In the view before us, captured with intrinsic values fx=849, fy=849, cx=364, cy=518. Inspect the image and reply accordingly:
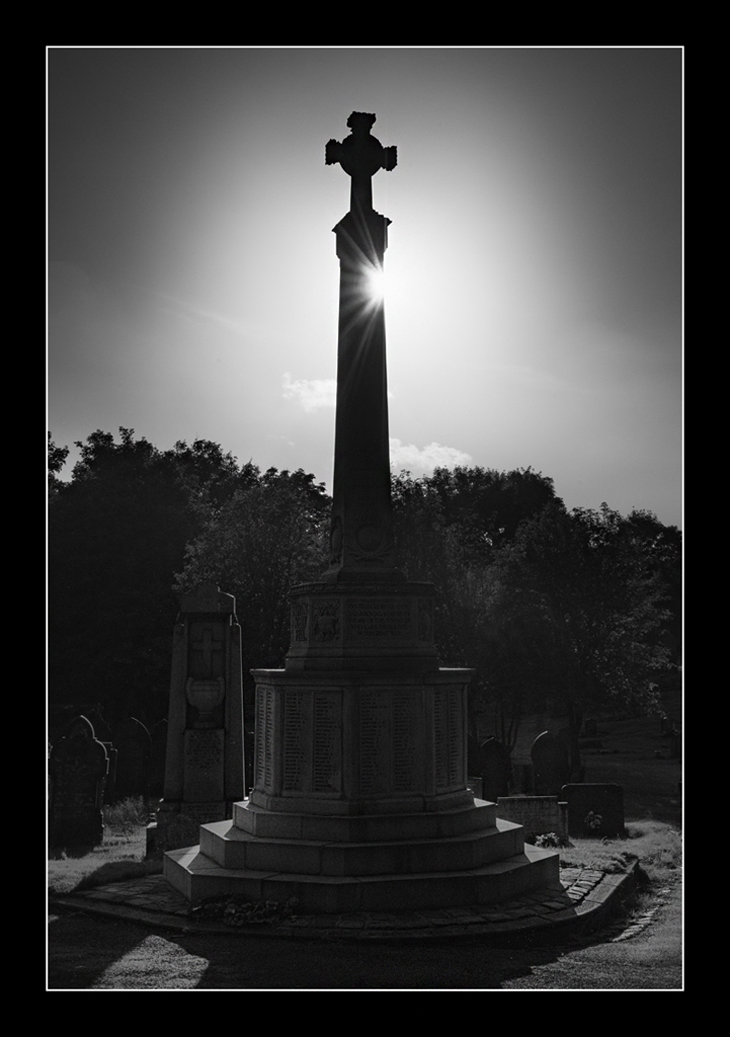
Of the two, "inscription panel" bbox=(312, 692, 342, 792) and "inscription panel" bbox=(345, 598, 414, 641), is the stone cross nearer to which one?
"inscription panel" bbox=(345, 598, 414, 641)

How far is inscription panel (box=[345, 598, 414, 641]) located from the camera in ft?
30.8

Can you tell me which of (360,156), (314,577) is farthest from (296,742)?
(314,577)

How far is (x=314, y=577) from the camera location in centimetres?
2534

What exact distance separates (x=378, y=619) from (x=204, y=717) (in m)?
4.53

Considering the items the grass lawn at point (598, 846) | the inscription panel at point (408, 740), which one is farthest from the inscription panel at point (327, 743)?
the grass lawn at point (598, 846)

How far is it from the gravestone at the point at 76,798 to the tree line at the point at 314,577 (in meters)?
10.7

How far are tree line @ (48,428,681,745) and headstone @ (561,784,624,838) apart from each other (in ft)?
37.2

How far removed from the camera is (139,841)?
1320cm

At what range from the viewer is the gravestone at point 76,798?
503 inches

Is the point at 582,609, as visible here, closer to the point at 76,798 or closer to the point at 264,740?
the point at 76,798

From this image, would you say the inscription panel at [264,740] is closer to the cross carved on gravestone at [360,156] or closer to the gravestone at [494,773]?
the cross carved on gravestone at [360,156]

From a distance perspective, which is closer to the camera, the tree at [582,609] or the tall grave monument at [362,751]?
the tall grave monument at [362,751]

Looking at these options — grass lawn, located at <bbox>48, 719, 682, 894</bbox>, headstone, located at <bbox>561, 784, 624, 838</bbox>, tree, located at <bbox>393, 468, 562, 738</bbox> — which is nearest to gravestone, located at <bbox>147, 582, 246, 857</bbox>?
grass lawn, located at <bbox>48, 719, 682, 894</bbox>

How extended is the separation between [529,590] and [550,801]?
47.3ft
